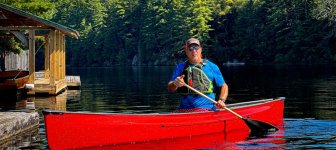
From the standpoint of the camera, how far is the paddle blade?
567 inches

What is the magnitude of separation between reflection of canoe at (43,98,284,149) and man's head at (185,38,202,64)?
122cm

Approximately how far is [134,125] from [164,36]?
101m

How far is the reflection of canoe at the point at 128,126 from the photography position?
12.0m

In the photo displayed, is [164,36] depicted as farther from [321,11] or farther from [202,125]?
[202,125]

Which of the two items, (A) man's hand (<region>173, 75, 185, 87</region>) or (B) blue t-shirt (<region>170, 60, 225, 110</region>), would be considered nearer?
(A) man's hand (<region>173, 75, 185, 87</region>)

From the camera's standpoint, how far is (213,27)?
107m

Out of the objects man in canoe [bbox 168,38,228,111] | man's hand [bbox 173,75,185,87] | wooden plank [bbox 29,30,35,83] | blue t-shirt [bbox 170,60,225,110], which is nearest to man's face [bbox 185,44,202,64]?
man in canoe [bbox 168,38,228,111]

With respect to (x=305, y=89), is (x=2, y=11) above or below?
above

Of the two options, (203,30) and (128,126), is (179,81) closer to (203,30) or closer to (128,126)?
(128,126)

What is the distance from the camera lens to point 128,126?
42.1 ft

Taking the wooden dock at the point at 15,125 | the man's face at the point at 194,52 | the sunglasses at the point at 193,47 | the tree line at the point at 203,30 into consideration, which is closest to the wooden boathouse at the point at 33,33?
the wooden dock at the point at 15,125

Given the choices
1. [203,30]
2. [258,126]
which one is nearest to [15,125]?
[258,126]

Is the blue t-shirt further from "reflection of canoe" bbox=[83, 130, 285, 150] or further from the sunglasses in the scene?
"reflection of canoe" bbox=[83, 130, 285, 150]

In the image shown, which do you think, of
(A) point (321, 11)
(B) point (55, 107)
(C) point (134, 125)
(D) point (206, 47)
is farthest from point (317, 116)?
(D) point (206, 47)
